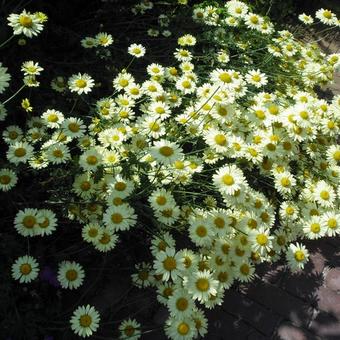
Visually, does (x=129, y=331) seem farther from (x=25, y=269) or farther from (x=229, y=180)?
(x=229, y=180)

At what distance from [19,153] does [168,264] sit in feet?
3.56

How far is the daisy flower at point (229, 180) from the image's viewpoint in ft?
8.77

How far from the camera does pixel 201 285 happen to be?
238 centimetres

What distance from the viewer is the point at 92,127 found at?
3.05 metres

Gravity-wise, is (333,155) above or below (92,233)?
above

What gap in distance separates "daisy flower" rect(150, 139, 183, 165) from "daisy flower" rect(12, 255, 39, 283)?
2.81 feet

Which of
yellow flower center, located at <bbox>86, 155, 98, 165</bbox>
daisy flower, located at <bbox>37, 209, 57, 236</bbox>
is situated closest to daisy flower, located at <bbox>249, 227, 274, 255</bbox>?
yellow flower center, located at <bbox>86, 155, 98, 165</bbox>

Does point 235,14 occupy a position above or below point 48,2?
above

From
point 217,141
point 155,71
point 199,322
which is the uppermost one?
point 217,141

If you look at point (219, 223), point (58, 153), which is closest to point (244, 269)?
point (219, 223)

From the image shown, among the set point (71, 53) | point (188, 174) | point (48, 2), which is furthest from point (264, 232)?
point (48, 2)

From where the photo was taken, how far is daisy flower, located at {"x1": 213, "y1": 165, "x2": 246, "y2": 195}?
2.67m

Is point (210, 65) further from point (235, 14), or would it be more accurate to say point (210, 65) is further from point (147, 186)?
point (147, 186)

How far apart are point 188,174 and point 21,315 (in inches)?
47.7
